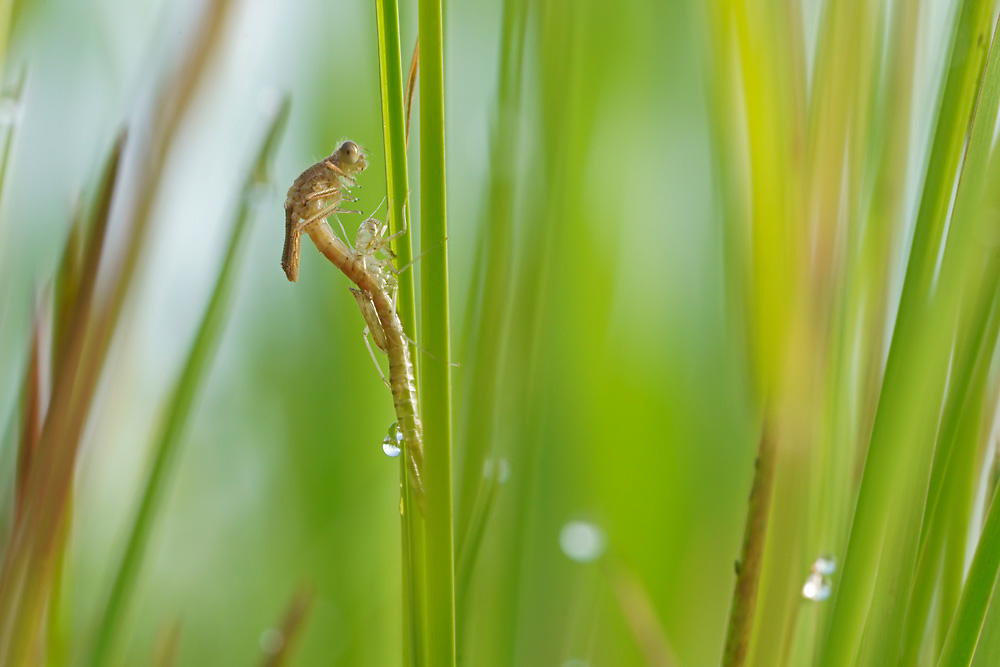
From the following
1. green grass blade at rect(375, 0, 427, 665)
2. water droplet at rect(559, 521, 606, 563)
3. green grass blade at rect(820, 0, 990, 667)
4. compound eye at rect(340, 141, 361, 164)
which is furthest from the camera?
water droplet at rect(559, 521, 606, 563)

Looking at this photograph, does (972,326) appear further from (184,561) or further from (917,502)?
(184,561)

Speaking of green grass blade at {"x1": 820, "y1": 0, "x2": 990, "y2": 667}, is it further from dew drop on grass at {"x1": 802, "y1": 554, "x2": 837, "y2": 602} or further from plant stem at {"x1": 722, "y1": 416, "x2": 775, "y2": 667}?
dew drop on grass at {"x1": 802, "y1": 554, "x2": 837, "y2": 602}

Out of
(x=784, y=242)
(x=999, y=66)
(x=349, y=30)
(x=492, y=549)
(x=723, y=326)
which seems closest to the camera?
(x=999, y=66)

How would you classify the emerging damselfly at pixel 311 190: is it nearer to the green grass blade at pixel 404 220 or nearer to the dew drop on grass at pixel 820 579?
the green grass blade at pixel 404 220

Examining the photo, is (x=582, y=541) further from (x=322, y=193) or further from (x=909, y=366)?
(x=909, y=366)

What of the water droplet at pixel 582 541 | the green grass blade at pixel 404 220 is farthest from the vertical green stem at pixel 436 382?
the water droplet at pixel 582 541

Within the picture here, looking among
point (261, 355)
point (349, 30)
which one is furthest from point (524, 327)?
point (349, 30)

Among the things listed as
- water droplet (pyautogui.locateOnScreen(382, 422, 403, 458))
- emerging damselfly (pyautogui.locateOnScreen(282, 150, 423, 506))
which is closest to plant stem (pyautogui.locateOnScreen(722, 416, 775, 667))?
water droplet (pyautogui.locateOnScreen(382, 422, 403, 458))
